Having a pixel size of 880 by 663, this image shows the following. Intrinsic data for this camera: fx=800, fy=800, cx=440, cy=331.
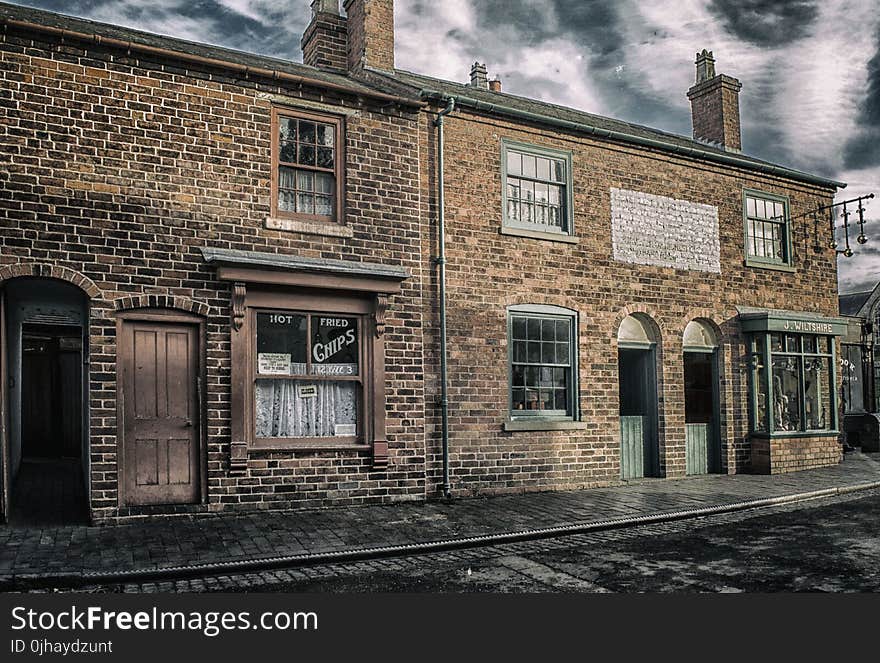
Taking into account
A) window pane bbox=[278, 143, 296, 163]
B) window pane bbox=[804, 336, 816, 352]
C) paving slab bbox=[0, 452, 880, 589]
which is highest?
window pane bbox=[278, 143, 296, 163]

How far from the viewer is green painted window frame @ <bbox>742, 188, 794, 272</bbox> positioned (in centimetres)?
1627

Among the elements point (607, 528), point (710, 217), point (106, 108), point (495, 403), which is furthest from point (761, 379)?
point (106, 108)

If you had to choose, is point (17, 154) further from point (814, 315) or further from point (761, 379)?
point (814, 315)

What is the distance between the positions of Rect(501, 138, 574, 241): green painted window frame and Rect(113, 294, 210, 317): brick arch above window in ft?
16.8

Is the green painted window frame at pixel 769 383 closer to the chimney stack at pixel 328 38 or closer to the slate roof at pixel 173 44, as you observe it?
the slate roof at pixel 173 44

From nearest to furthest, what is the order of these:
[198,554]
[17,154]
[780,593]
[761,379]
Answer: [780,593]
[198,554]
[17,154]
[761,379]

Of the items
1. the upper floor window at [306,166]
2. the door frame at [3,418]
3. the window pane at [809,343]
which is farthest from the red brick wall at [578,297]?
the door frame at [3,418]

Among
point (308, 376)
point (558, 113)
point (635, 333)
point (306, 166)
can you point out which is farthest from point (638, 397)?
point (306, 166)

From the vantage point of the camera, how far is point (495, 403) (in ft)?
41.4

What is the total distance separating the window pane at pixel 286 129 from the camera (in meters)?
11.1

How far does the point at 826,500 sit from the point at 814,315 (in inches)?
221

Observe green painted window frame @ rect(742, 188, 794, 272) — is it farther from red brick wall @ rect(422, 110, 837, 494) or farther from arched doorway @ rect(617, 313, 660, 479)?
arched doorway @ rect(617, 313, 660, 479)

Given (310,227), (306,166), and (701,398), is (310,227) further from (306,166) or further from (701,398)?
(701,398)

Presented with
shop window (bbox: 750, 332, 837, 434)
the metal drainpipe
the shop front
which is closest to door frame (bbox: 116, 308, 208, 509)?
the metal drainpipe
